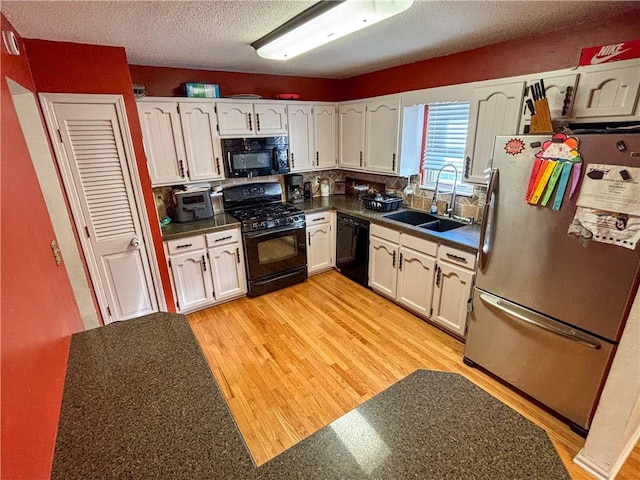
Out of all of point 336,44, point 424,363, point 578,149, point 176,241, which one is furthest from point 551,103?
point 176,241

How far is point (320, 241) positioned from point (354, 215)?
59 cm

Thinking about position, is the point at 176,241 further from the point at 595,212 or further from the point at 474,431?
the point at 595,212

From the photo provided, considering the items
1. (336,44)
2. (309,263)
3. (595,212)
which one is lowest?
(309,263)

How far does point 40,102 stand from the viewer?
202cm

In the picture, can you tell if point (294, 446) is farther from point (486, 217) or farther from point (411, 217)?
point (411, 217)

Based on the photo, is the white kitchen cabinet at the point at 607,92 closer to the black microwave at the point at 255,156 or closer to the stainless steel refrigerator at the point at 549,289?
the stainless steel refrigerator at the point at 549,289

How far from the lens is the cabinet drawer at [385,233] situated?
2.96 metres

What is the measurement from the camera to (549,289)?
69.1 inches

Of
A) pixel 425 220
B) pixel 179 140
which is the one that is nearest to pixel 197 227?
pixel 179 140

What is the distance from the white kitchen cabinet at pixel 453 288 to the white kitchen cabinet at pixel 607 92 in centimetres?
113

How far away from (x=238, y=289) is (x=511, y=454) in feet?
9.30

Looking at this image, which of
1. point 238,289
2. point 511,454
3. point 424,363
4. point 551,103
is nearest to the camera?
point 511,454

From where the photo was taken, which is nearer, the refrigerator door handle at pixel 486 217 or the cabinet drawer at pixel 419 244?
the refrigerator door handle at pixel 486 217

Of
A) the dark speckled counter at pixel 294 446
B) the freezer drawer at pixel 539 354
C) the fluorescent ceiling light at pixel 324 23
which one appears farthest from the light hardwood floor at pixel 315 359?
the fluorescent ceiling light at pixel 324 23
